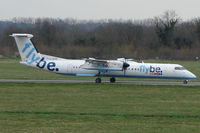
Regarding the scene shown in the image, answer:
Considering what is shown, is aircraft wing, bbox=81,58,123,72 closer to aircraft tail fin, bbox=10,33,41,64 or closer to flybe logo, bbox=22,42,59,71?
flybe logo, bbox=22,42,59,71

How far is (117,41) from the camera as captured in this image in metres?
61.9

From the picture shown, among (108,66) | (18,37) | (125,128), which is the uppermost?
(18,37)

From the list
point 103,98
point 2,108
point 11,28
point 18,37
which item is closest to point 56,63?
point 18,37

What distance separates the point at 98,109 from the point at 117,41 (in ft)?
Answer: 144

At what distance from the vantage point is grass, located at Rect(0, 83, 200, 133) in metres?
14.1

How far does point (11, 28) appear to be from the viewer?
6912 cm

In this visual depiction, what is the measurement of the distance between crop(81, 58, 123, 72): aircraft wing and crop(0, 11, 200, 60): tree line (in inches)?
844

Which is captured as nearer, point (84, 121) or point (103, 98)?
point (84, 121)

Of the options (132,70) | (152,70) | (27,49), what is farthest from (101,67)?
(27,49)

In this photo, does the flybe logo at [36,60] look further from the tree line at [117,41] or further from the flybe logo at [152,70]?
the tree line at [117,41]

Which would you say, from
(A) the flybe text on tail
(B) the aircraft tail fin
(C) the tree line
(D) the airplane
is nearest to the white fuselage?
(D) the airplane

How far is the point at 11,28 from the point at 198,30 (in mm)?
33978

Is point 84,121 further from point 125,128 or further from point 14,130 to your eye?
point 14,130

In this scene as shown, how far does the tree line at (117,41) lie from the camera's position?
57.1 meters
